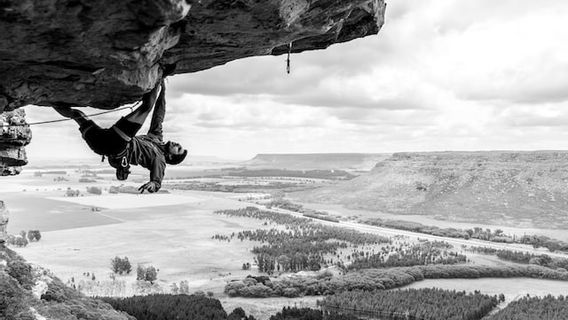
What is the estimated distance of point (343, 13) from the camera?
31.4 feet

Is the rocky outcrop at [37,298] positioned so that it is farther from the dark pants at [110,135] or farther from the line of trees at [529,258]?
the line of trees at [529,258]

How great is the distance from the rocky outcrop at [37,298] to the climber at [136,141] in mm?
10412

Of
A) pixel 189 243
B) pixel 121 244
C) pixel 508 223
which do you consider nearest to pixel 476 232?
pixel 508 223

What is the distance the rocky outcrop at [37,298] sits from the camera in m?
17.0

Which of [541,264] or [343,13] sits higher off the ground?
[343,13]

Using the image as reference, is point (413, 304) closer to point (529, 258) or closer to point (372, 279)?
point (372, 279)

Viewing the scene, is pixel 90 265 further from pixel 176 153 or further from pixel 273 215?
pixel 273 215

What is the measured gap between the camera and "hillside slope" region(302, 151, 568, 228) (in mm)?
93312

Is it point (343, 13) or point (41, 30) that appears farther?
point (343, 13)

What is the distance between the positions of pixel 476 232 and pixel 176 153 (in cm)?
7421

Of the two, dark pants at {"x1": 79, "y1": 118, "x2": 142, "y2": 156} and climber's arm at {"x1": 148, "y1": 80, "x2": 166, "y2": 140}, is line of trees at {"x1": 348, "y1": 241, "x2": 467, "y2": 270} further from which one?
dark pants at {"x1": 79, "y1": 118, "x2": 142, "y2": 156}

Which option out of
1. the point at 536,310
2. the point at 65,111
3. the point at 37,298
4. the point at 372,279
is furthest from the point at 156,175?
the point at 372,279

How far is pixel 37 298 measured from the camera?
19.5 meters

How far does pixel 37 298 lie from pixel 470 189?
105 meters
